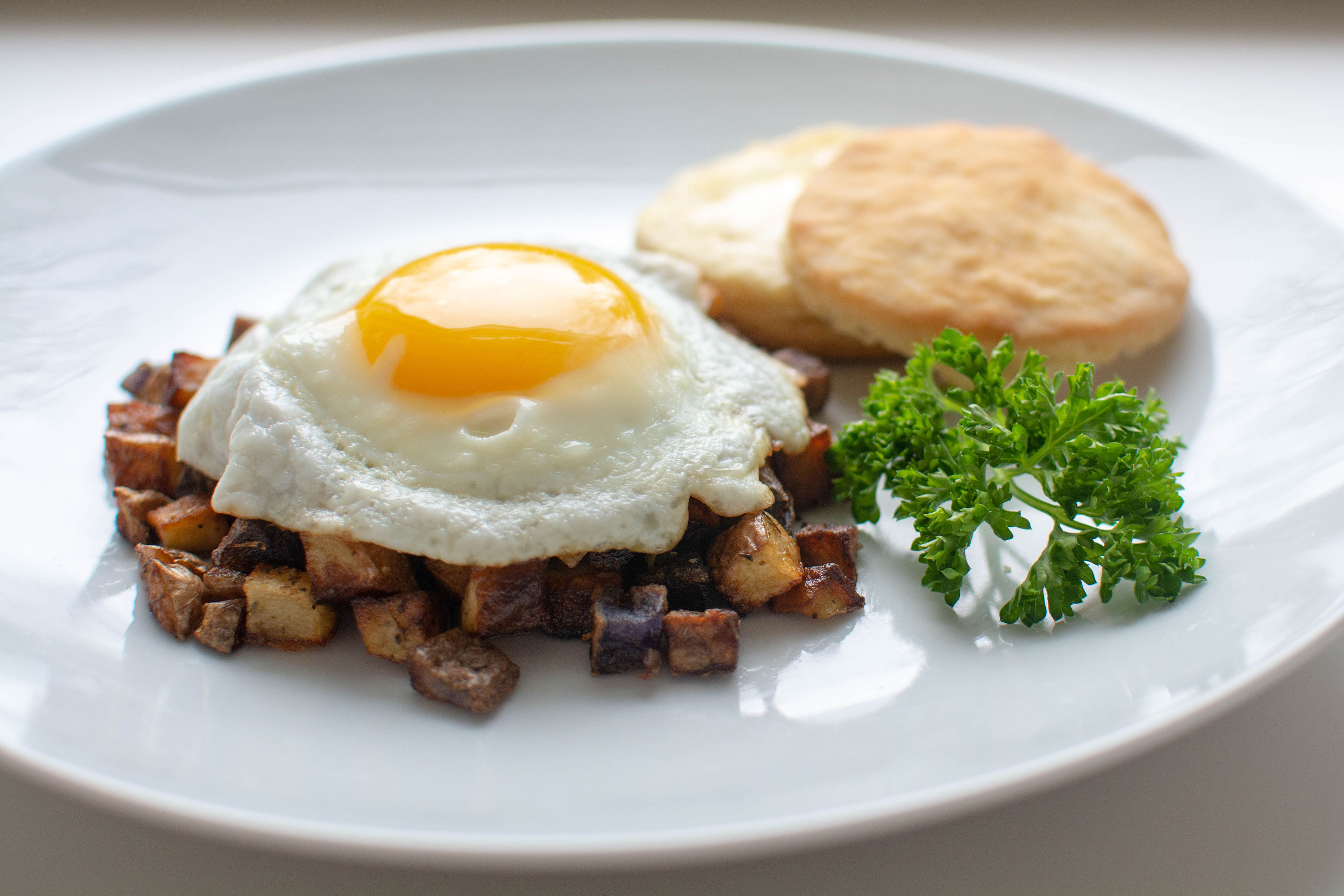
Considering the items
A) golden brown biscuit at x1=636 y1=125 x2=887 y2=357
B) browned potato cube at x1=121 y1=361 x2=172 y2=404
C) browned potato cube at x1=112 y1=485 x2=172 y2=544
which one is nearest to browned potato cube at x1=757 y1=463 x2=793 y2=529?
golden brown biscuit at x1=636 y1=125 x2=887 y2=357

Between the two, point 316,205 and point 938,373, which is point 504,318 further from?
point 316,205

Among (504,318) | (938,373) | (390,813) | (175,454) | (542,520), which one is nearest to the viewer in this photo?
(390,813)

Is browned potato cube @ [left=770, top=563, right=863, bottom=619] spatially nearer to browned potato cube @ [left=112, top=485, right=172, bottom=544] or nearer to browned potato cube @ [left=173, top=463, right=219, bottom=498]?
browned potato cube @ [left=173, top=463, right=219, bottom=498]

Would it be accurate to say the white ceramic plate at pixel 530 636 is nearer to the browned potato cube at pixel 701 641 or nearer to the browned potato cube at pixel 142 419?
the browned potato cube at pixel 701 641

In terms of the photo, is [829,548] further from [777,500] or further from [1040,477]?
[1040,477]

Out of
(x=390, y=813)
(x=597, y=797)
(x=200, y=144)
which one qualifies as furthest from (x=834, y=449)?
(x=200, y=144)

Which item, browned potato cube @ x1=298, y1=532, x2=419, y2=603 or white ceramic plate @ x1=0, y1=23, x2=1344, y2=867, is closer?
white ceramic plate @ x1=0, y1=23, x2=1344, y2=867
